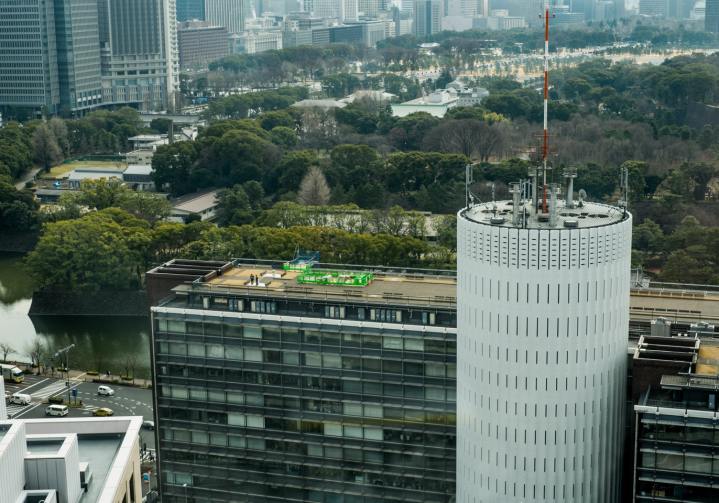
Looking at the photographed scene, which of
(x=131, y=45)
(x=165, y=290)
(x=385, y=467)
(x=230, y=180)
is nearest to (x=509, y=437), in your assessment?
(x=385, y=467)

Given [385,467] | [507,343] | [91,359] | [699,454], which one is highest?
[507,343]

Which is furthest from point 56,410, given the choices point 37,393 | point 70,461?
point 70,461

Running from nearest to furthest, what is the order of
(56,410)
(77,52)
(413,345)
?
1. (413,345)
2. (56,410)
3. (77,52)

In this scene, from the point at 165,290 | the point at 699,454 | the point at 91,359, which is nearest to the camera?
the point at 699,454

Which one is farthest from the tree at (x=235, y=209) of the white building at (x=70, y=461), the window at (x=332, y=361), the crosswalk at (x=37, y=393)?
the white building at (x=70, y=461)

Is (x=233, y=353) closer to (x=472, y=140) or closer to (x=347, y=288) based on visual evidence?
(x=347, y=288)

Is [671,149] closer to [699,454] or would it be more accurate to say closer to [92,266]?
[92,266]

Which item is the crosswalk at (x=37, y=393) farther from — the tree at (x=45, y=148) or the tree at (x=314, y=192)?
the tree at (x=45, y=148)
